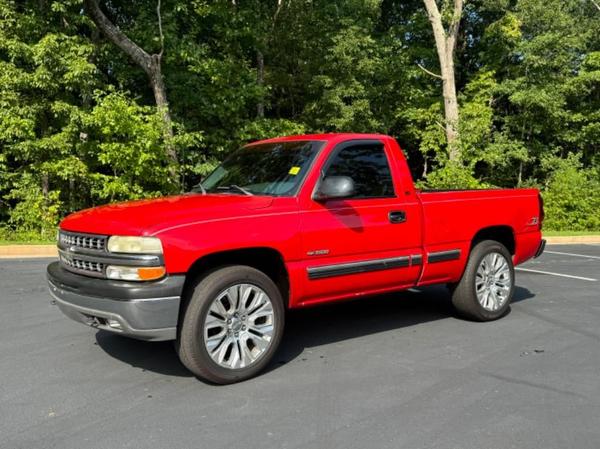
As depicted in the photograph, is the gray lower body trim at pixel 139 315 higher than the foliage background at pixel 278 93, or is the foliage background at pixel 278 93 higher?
the foliage background at pixel 278 93

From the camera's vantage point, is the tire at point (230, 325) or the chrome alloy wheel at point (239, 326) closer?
the tire at point (230, 325)

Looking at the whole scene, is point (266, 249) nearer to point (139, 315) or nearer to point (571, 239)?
point (139, 315)

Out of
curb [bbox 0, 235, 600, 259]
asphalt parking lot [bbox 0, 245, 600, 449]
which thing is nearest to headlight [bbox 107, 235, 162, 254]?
asphalt parking lot [bbox 0, 245, 600, 449]

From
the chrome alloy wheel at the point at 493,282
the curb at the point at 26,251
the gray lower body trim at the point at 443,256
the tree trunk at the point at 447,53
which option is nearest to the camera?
the gray lower body trim at the point at 443,256

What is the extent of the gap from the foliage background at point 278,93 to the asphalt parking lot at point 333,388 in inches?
378

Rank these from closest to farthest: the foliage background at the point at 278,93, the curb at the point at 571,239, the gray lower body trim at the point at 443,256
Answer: the gray lower body trim at the point at 443,256
the foliage background at the point at 278,93
the curb at the point at 571,239

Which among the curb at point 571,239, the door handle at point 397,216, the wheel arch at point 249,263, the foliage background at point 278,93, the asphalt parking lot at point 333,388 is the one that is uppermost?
the foliage background at point 278,93

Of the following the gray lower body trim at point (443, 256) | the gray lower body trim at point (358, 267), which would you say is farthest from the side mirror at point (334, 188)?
the gray lower body trim at point (443, 256)

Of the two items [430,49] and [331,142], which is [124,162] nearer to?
[331,142]

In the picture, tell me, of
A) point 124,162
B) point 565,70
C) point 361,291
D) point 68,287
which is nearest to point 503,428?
point 361,291

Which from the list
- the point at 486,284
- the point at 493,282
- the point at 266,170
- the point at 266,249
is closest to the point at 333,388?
the point at 266,249

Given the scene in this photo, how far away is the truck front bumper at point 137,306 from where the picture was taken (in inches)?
152

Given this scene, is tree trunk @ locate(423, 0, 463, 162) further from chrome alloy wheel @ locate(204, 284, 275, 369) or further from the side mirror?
chrome alloy wheel @ locate(204, 284, 275, 369)

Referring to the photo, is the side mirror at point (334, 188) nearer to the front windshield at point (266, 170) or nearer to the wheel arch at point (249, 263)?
the front windshield at point (266, 170)
